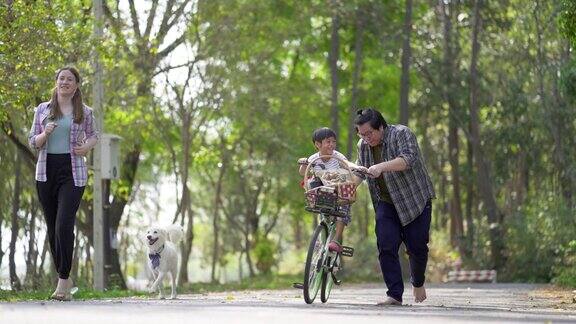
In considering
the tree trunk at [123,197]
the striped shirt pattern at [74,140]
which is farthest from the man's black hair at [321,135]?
the tree trunk at [123,197]

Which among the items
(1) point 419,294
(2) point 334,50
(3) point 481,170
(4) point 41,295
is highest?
(2) point 334,50

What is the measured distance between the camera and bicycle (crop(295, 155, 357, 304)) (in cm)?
1315

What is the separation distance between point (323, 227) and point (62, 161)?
2.49 metres

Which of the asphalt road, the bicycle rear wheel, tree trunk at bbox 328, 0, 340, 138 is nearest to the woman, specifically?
the asphalt road

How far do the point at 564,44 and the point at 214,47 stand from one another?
9.02 meters

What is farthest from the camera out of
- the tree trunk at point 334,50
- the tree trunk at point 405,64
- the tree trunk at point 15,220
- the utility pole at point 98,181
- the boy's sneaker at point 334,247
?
the tree trunk at point 334,50

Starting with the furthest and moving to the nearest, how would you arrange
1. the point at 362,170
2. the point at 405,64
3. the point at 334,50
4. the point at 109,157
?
the point at 334,50 → the point at 405,64 → the point at 109,157 → the point at 362,170

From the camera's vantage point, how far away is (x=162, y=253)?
1664 centimetres

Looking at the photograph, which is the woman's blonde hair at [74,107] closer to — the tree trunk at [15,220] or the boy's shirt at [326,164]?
the boy's shirt at [326,164]

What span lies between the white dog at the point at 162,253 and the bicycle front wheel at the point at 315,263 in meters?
3.35

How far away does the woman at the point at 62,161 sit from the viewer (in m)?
13.3

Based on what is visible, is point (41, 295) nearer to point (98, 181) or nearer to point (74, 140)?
point (74, 140)

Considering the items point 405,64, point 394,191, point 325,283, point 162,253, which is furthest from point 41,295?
point 405,64

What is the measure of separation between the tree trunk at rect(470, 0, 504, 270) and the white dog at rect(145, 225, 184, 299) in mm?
19577
